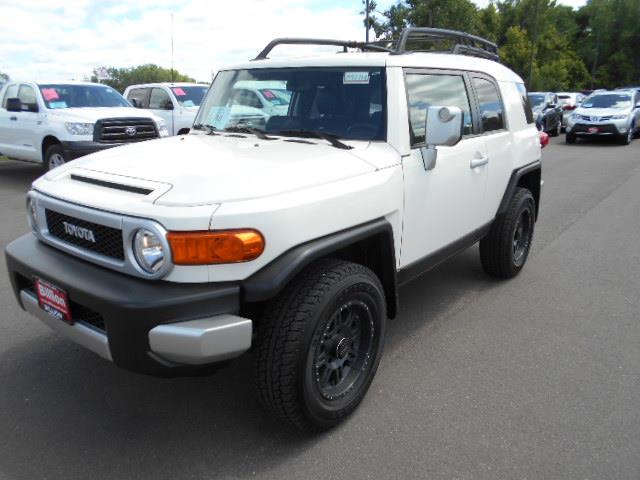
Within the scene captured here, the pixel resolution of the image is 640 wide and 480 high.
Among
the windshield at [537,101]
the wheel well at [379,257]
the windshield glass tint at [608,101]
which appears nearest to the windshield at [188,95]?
the wheel well at [379,257]

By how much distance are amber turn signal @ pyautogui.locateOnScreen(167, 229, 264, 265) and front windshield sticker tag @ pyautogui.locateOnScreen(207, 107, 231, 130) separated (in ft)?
5.44

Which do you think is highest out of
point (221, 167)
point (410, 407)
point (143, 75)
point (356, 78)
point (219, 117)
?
point (143, 75)

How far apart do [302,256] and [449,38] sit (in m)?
2.89

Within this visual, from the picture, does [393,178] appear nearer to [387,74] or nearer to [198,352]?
[387,74]

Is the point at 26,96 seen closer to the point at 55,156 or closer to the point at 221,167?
the point at 55,156

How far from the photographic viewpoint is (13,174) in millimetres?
11203

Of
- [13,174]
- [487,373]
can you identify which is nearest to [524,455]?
[487,373]

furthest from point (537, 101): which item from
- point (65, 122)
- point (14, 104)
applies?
point (14, 104)

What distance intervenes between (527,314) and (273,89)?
251cm

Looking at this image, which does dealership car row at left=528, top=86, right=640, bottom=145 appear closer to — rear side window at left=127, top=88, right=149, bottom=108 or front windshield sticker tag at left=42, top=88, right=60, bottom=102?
rear side window at left=127, top=88, right=149, bottom=108

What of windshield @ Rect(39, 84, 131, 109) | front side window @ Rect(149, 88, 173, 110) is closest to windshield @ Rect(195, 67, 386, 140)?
windshield @ Rect(39, 84, 131, 109)

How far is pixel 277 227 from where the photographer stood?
2326 mm

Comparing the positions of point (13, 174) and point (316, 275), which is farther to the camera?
point (13, 174)

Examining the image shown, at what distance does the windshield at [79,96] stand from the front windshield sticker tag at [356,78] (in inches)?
311
